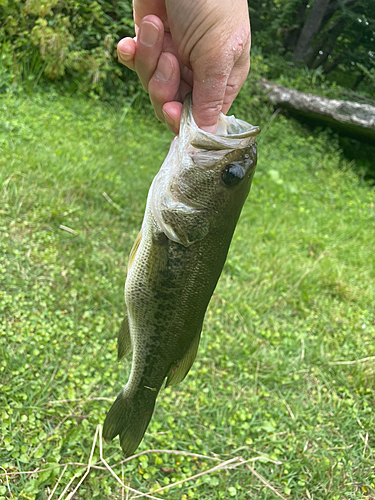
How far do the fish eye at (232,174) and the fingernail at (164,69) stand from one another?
45 cm

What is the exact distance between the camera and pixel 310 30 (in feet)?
30.6

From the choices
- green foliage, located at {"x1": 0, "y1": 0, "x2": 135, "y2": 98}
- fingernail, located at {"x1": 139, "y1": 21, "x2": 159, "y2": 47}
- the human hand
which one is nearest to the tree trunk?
green foliage, located at {"x1": 0, "y1": 0, "x2": 135, "y2": 98}

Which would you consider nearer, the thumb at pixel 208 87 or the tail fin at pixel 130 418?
the thumb at pixel 208 87

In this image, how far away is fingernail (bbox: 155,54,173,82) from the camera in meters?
1.52

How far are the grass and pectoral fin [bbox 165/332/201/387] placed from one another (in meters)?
1.01

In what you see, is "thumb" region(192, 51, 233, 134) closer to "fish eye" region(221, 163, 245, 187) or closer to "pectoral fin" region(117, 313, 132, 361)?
"fish eye" region(221, 163, 245, 187)

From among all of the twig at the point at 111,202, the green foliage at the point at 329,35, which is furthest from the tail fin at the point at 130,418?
the green foliage at the point at 329,35

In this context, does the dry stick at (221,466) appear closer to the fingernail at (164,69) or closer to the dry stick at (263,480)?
the dry stick at (263,480)

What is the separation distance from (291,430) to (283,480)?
1.22 feet

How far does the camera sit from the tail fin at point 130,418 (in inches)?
63.2

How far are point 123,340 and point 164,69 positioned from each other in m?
1.08

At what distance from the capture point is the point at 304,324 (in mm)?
3682

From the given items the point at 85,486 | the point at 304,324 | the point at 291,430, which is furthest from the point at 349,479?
the point at 85,486

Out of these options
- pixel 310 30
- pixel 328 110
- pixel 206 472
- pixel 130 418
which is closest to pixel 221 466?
pixel 206 472
